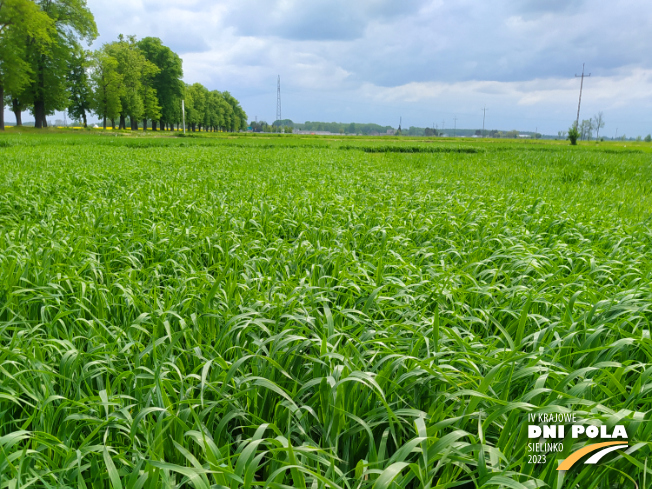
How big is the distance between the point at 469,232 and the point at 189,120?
278ft

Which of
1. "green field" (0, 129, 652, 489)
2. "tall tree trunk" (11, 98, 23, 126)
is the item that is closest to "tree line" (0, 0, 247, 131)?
"tall tree trunk" (11, 98, 23, 126)

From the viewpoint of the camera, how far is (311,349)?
212 cm

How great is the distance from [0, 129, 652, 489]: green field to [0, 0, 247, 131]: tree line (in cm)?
4614

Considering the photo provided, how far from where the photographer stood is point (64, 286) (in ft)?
9.96

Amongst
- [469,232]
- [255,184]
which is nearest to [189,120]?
[255,184]

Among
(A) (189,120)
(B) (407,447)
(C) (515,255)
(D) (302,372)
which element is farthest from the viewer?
(A) (189,120)

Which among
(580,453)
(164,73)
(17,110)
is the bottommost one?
(580,453)

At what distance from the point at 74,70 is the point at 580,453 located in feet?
220

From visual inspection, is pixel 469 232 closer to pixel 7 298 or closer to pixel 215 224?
pixel 215 224

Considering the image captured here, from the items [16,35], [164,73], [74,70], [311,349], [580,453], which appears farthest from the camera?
[164,73]

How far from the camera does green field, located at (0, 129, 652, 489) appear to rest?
1418 mm

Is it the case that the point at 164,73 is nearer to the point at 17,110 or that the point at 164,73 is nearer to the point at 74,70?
the point at 74,70

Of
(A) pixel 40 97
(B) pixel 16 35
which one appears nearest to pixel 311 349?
(B) pixel 16 35

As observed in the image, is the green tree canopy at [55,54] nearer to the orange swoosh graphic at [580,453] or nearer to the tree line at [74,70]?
the tree line at [74,70]
